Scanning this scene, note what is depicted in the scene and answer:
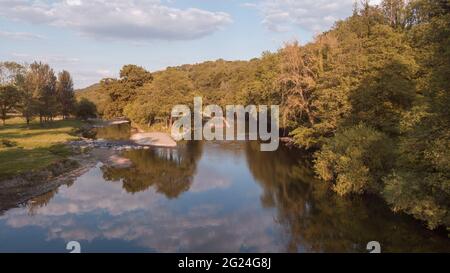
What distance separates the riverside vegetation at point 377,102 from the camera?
2162cm

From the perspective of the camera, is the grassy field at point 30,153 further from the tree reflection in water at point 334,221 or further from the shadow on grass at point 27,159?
the tree reflection in water at point 334,221

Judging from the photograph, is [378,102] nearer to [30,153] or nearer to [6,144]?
[30,153]

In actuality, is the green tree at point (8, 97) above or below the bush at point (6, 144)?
above

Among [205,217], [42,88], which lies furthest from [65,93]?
[205,217]

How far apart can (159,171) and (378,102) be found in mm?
25005

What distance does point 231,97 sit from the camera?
11944 centimetres

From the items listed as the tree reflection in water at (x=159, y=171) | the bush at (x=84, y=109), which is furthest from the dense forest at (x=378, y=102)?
the bush at (x=84, y=109)

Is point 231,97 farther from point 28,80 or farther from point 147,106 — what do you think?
point 28,80

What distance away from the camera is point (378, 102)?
37094 millimetres

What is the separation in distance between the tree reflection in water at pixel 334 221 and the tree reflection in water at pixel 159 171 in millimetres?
8725

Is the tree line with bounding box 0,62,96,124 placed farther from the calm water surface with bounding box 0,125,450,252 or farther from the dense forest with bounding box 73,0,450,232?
the calm water surface with bounding box 0,125,450,252
